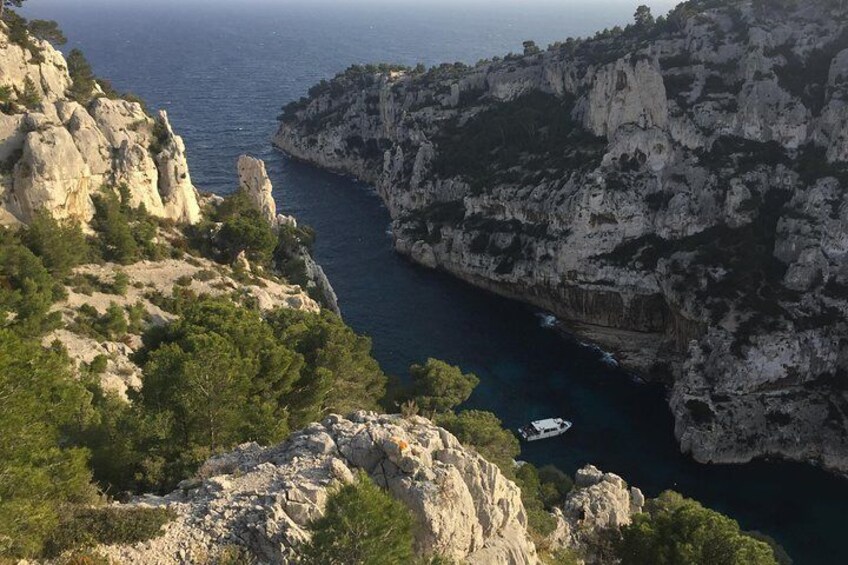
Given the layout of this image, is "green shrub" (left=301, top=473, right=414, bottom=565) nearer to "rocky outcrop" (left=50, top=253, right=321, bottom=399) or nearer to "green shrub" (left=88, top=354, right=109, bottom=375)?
"rocky outcrop" (left=50, top=253, right=321, bottom=399)

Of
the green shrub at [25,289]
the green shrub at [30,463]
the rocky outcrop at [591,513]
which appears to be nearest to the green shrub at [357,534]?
the green shrub at [30,463]

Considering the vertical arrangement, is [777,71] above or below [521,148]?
above

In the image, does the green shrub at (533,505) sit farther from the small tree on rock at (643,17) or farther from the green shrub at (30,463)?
the small tree on rock at (643,17)

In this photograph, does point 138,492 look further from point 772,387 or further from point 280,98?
point 280,98

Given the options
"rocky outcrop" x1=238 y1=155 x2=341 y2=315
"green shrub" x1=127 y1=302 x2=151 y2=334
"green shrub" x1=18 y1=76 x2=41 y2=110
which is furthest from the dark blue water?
"green shrub" x1=18 y1=76 x2=41 y2=110

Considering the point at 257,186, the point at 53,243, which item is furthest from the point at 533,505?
the point at 257,186

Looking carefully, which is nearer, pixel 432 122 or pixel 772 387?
pixel 772 387

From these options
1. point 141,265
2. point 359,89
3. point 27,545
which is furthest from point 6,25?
point 359,89
